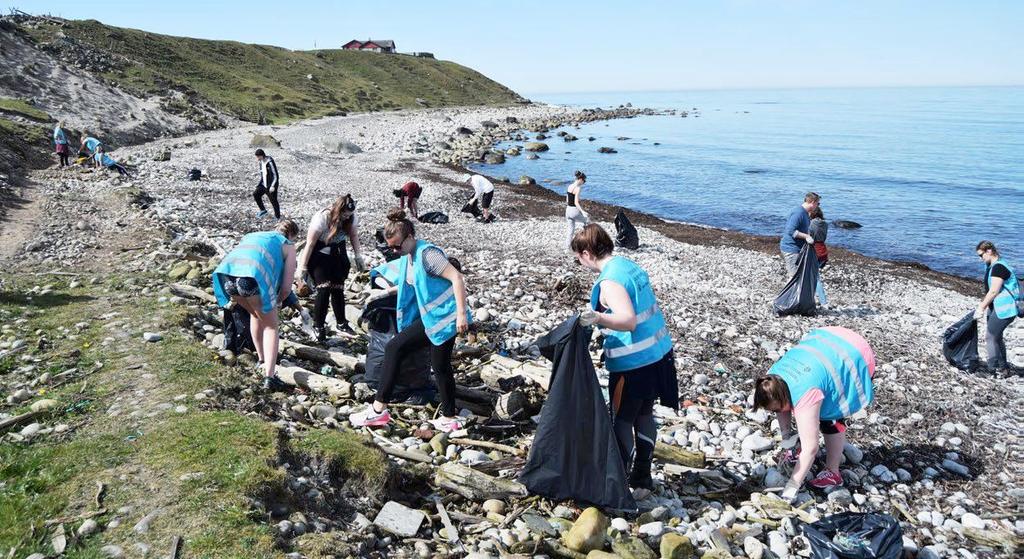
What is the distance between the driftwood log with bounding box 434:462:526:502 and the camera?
5.13 m

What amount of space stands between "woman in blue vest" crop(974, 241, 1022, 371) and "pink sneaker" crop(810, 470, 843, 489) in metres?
4.95

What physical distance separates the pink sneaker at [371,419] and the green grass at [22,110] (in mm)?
32305

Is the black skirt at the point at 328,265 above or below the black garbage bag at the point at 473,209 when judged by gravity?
above

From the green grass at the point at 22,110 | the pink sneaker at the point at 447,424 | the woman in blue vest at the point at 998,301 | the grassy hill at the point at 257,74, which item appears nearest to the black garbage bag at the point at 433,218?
the pink sneaker at the point at 447,424

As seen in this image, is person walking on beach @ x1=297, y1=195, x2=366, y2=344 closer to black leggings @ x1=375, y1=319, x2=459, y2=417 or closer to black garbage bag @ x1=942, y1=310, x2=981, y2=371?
black leggings @ x1=375, y1=319, x2=459, y2=417

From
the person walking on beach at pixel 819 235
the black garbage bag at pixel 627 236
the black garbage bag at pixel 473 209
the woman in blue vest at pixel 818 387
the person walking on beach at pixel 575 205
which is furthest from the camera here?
the black garbage bag at pixel 473 209

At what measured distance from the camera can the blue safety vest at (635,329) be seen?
188 inches

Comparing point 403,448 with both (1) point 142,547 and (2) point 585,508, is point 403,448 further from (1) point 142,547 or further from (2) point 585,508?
(1) point 142,547

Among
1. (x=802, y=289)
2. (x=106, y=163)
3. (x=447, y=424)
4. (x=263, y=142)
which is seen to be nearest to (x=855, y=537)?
(x=447, y=424)

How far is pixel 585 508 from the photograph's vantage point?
505cm

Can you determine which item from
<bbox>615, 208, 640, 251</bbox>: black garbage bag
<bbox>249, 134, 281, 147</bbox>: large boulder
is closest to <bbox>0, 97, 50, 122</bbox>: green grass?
<bbox>249, 134, 281, 147</bbox>: large boulder

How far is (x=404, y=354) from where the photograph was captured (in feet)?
20.7

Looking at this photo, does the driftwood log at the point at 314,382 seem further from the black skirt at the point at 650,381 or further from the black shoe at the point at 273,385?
the black skirt at the point at 650,381

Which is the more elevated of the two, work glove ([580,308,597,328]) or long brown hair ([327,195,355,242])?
long brown hair ([327,195,355,242])
